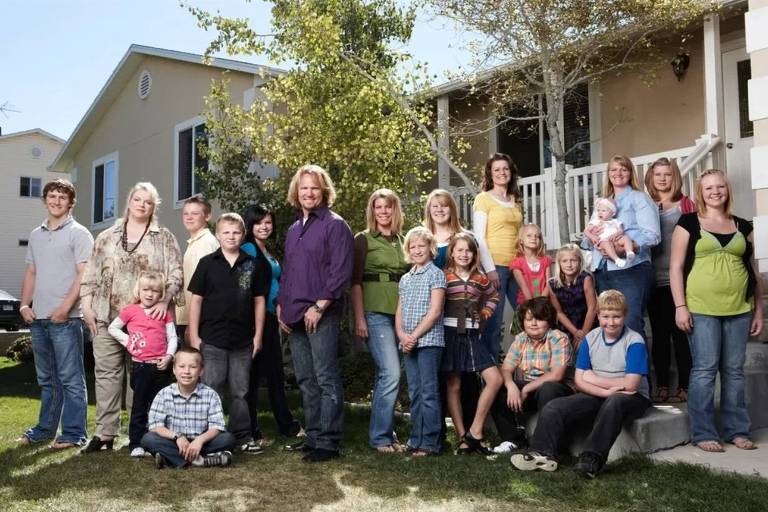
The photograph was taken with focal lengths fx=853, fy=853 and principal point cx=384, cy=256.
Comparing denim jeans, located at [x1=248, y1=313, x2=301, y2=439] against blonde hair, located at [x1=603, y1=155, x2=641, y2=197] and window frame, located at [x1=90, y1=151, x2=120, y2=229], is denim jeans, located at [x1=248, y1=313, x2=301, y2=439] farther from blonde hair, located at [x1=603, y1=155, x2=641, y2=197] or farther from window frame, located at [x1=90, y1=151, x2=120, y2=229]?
window frame, located at [x1=90, y1=151, x2=120, y2=229]

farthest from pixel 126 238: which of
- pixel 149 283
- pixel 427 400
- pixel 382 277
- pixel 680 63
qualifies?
pixel 680 63

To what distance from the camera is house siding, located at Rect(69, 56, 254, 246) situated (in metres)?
16.2

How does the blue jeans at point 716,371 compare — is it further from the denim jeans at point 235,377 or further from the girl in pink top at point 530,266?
the denim jeans at point 235,377

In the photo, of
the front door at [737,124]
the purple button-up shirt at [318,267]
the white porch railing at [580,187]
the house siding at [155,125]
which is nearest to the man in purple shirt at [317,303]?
the purple button-up shirt at [318,267]

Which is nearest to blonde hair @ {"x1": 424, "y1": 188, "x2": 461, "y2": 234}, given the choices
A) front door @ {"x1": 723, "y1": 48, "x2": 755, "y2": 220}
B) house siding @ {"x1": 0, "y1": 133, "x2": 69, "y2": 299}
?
front door @ {"x1": 723, "y1": 48, "x2": 755, "y2": 220}

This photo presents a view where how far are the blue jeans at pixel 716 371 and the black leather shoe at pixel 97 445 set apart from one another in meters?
3.75

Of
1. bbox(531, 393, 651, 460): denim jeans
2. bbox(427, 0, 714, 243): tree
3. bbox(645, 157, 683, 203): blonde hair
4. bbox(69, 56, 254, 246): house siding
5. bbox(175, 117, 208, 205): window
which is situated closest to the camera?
bbox(531, 393, 651, 460): denim jeans

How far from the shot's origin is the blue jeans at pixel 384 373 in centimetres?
547

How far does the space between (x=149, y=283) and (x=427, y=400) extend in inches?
76.5

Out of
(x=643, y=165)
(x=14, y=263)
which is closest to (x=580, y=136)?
(x=643, y=165)

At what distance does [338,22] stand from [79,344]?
24.4ft

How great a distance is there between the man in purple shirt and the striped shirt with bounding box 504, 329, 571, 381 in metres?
1.21

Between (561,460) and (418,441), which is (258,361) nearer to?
(418,441)

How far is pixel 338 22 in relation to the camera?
12.2m
